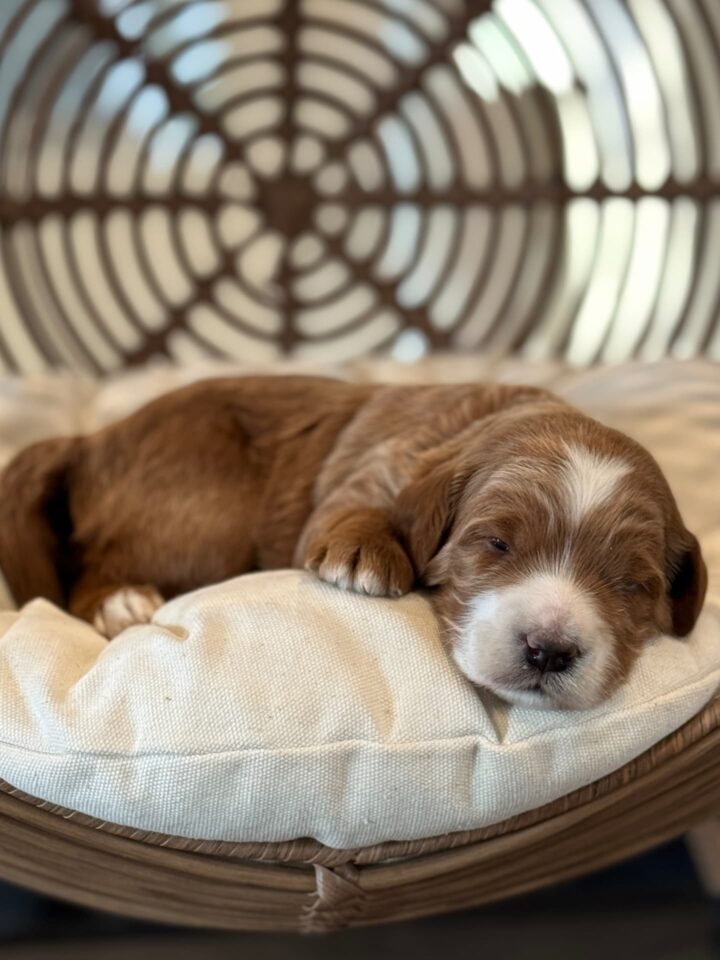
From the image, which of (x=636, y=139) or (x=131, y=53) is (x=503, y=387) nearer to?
(x=636, y=139)

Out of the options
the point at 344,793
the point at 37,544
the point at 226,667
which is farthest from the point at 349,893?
the point at 37,544

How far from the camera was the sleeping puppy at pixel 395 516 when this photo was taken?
197 cm

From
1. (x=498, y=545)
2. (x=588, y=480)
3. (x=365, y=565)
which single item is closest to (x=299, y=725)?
(x=365, y=565)

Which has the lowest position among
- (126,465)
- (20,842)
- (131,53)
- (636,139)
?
(20,842)

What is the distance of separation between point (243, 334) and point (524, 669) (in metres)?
3.32

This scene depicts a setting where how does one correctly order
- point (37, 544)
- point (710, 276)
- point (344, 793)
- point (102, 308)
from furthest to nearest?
point (102, 308), point (710, 276), point (37, 544), point (344, 793)

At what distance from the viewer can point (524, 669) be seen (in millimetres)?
1877

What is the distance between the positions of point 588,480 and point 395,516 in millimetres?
480

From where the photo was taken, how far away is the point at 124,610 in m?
2.50

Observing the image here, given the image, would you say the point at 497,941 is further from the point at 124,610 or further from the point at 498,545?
the point at 124,610

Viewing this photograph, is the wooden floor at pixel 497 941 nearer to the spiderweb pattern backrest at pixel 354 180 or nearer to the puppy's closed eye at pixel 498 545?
the puppy's closed eye at pixel 498 545

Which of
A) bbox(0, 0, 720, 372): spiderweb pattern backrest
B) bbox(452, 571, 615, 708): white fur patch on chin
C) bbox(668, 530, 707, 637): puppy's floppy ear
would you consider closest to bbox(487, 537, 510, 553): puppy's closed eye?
bbox(452, 571, 615, 708): white fur patch on chin

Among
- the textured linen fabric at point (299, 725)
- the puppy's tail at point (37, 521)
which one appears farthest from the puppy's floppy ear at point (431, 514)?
the puppy's tail at point (37, 521)

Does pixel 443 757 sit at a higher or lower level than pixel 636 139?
lower
